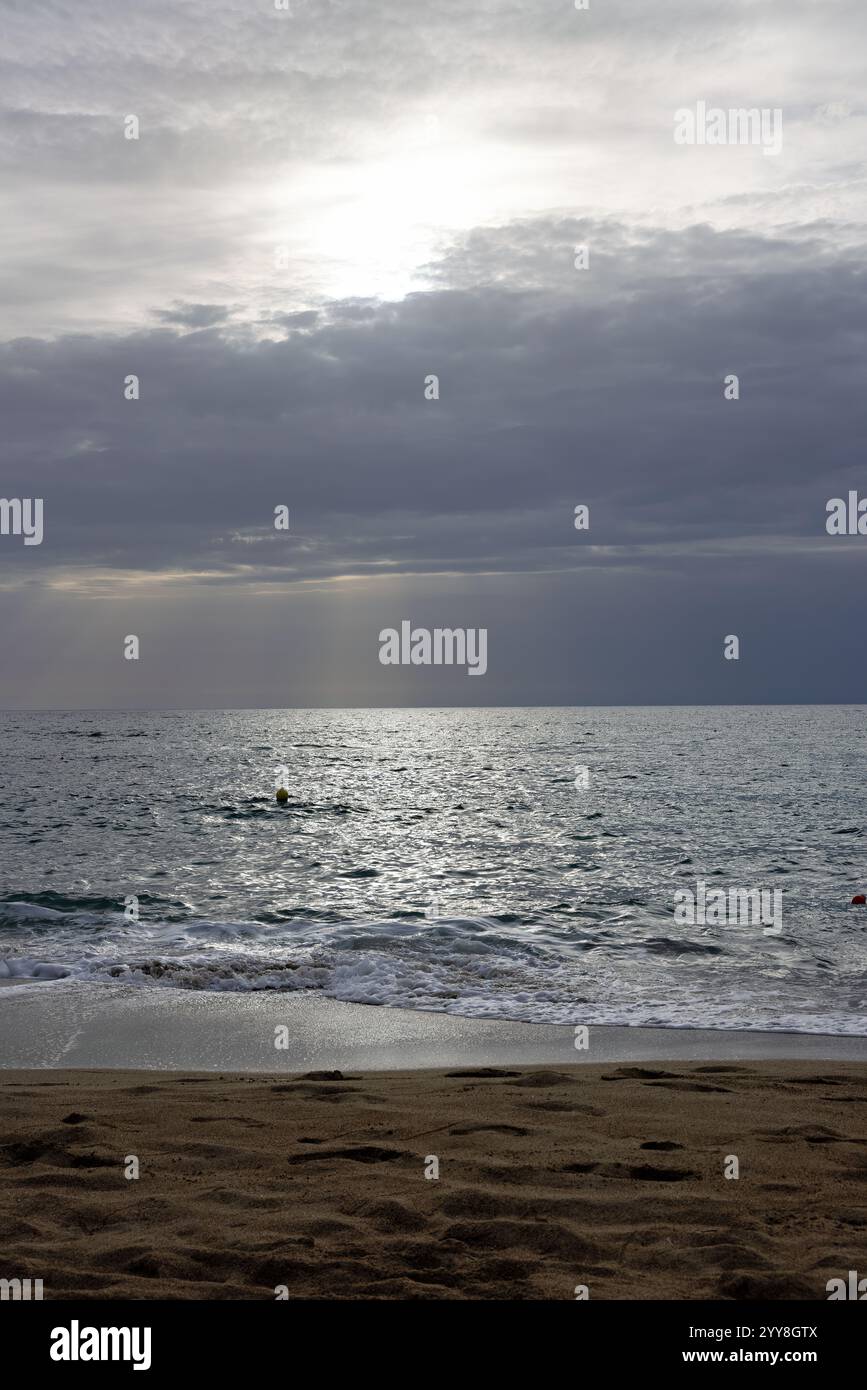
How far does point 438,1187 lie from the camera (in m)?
5.73

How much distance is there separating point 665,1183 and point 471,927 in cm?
1172

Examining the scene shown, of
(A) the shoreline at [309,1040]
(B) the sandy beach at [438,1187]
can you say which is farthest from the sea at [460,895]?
(B) the sandy beach at [438,1187]

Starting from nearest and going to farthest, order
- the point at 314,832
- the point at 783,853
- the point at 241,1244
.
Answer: the point at 241,1244 → the point at 783,853 → the point at 314,832

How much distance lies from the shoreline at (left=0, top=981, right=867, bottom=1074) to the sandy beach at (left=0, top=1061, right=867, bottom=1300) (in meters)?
1.20

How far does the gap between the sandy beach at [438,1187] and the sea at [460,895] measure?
13.7ft

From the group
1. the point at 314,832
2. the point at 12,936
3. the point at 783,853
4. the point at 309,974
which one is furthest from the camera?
the point at 314,832

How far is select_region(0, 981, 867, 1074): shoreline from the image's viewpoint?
9.79m

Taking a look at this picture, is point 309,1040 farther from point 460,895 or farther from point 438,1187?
point 460,895

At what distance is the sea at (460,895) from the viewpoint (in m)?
13.3

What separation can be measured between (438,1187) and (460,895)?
Answer: 15.6 m
